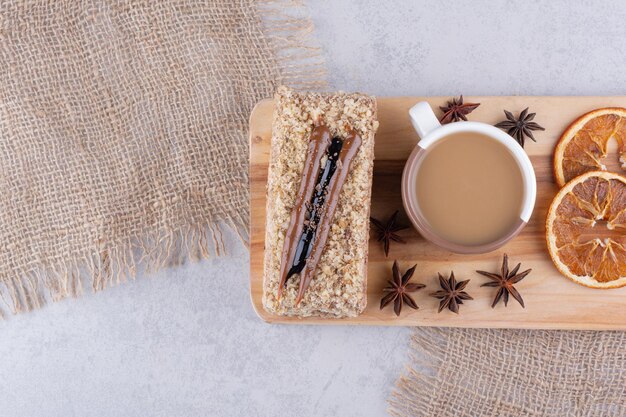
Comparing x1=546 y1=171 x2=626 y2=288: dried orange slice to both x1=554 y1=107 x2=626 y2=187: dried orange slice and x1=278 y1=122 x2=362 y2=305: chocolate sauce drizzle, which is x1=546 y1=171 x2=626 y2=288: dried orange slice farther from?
x1=278 y1=122 x2=362 y2=305: chocolate sauce drizzle

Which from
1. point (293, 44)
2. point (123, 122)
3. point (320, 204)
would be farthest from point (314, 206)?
point (123, 122)

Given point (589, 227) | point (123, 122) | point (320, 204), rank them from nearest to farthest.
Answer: point (320, 204), point (589, 227), point (123, 122)

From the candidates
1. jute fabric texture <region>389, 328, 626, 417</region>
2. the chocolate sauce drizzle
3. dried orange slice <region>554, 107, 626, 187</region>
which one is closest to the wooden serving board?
dried orange slice <region>554, 107, 626, 187</region>

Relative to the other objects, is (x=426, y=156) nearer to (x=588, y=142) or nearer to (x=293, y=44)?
(x=588, y=142)

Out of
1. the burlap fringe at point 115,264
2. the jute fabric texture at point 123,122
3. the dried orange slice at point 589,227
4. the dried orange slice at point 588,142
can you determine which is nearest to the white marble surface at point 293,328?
the burlap fringe at point 115,264

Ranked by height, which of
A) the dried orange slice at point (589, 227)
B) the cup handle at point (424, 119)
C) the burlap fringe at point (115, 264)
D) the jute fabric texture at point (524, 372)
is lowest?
the jute fabric texture at point (524, 372)

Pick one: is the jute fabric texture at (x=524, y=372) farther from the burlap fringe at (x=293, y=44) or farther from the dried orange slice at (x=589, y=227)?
the burlap fringe at (x=293, y=44)

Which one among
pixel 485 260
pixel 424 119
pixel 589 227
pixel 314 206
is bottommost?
pixel 485 260
